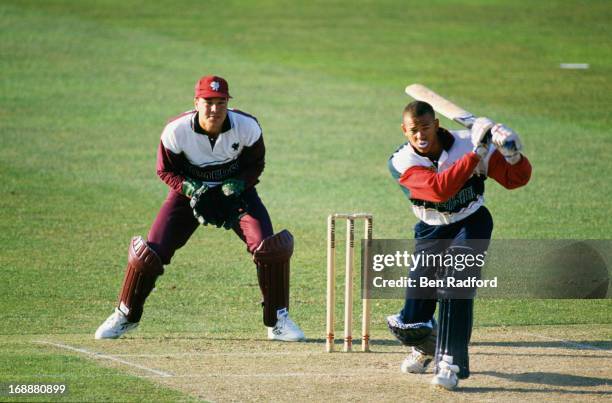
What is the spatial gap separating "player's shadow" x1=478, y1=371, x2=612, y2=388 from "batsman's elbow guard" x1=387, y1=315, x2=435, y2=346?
1.58ft

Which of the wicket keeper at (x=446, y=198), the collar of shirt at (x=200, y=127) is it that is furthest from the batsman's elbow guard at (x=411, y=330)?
the collar of shirt at (x=200, y=127)

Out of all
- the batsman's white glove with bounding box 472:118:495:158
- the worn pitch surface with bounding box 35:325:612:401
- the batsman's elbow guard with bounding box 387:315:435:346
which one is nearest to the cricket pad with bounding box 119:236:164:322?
the worn pitch surface with bounding box 35:325:612:401

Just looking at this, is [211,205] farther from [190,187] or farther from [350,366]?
[350,366]

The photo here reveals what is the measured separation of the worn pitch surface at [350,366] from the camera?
284 inches

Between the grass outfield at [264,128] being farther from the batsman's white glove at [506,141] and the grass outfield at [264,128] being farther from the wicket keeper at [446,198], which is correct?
the batsman's white glove at [506,141]

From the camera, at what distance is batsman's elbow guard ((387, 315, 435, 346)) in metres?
7.71

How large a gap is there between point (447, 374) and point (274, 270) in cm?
193

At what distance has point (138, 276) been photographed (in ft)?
28.2

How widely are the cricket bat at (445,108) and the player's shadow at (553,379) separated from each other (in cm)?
176

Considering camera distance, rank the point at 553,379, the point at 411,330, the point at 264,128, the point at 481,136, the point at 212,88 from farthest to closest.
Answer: the point at 264,128 → the point at 212,88 → the point at 411,330 → the point at 553,379 → the point at 481,136

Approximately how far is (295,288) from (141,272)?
2.31m

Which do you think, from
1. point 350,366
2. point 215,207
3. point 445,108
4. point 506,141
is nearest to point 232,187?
point 215,207

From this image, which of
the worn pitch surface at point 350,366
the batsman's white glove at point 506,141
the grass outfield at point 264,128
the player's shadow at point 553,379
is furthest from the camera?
the grass outfield at point 264,128

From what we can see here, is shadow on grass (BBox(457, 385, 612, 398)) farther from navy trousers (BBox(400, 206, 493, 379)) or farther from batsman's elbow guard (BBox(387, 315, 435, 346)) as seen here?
batsman's elbow guard (BBox(387, 315, 435, 346))
